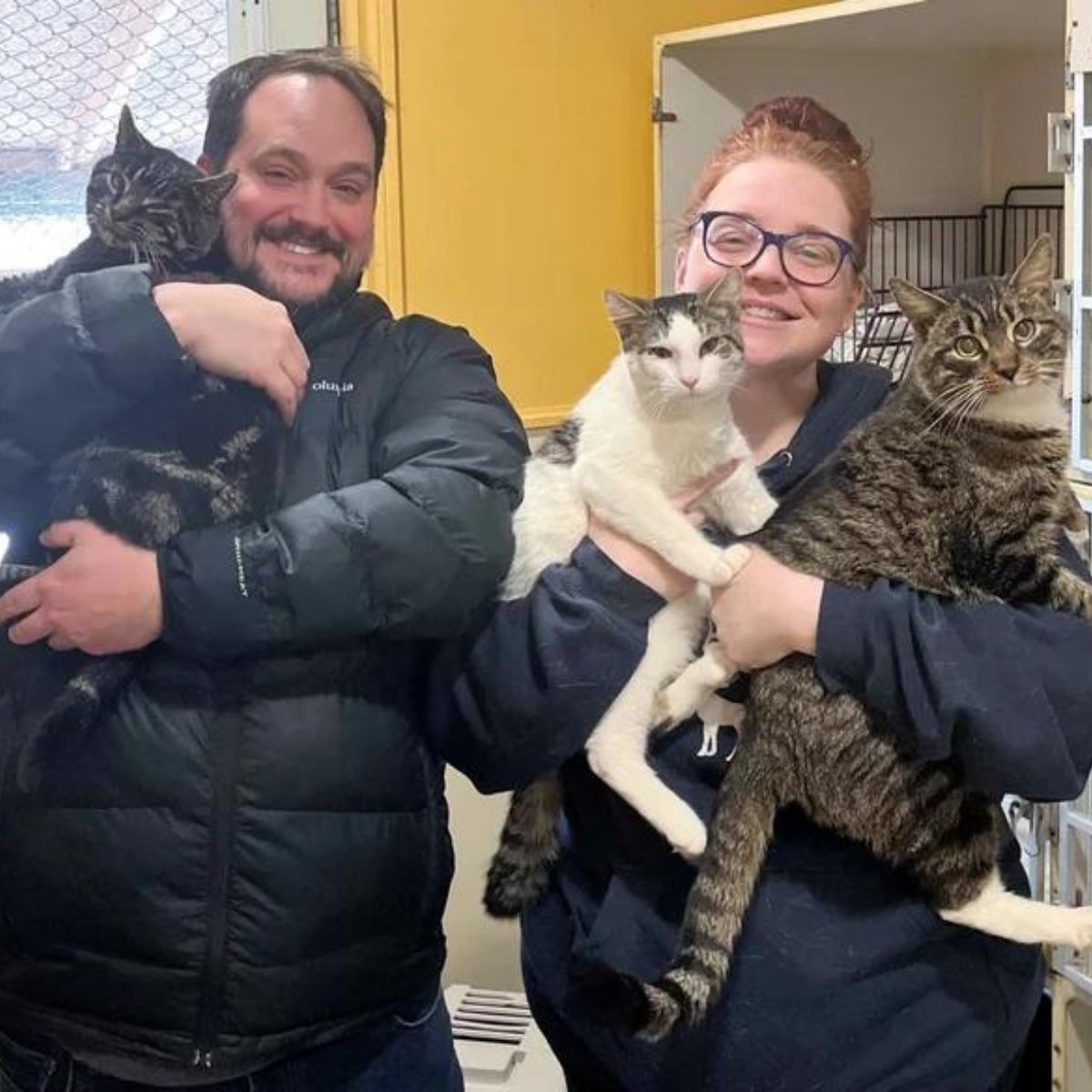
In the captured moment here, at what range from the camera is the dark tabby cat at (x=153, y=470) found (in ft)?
4.15

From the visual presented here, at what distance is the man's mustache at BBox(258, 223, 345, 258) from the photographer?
4.70 feet

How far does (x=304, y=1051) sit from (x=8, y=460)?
1.99ft

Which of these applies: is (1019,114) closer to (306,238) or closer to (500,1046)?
(306,238)

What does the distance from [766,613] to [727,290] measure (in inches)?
15.2

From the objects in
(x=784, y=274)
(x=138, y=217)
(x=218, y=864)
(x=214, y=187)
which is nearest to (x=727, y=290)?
(x=784, y=274)

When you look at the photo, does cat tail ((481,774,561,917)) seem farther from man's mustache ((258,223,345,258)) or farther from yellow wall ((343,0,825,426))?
yellow wall ((343,0,825,426))

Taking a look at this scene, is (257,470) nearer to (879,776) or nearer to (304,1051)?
(304,1051)

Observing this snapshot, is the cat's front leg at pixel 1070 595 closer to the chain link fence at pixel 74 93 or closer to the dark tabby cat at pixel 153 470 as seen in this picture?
the dark tabby cat at pixel 153 470

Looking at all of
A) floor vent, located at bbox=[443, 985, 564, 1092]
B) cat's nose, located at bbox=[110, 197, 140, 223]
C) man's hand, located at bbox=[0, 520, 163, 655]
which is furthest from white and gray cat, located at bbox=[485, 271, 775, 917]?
floor vent, located at bbox=[443, 985, 564, 1092]

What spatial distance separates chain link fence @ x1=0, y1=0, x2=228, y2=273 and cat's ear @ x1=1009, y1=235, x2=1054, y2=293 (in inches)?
52.9

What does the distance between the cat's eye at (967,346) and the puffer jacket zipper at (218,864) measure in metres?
0.80

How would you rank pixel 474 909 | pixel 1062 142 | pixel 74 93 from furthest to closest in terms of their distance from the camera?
pixel 474 909, pixel 74 93, pixel 1062 142

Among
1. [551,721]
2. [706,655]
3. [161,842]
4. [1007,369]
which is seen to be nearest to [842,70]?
[1007,369]

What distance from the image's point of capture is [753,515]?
1531 millimetres
